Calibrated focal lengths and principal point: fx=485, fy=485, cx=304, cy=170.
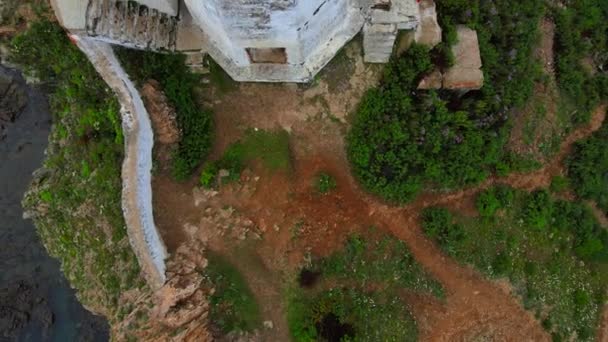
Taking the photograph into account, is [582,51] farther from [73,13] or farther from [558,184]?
[73,13]

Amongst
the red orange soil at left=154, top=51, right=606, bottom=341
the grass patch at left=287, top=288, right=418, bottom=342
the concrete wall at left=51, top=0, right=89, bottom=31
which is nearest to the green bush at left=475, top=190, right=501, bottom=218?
the red orange soil at left=154, top=51, right=606, bottom=341

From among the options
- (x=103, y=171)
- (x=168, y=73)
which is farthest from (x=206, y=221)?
(x=168, y=73)

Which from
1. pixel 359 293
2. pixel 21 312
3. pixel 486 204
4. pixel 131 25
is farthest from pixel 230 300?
pixel 21 312

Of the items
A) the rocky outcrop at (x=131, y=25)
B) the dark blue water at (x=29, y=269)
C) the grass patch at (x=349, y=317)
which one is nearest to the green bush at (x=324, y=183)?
the grass patch at (x=349, y=317)

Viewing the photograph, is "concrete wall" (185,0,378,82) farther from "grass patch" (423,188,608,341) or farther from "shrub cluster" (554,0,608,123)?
"shrub cluster" (554,0,608,123)

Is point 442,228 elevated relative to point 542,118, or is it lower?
lower

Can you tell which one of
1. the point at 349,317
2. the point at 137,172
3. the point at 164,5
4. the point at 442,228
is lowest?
the point at 349,317
